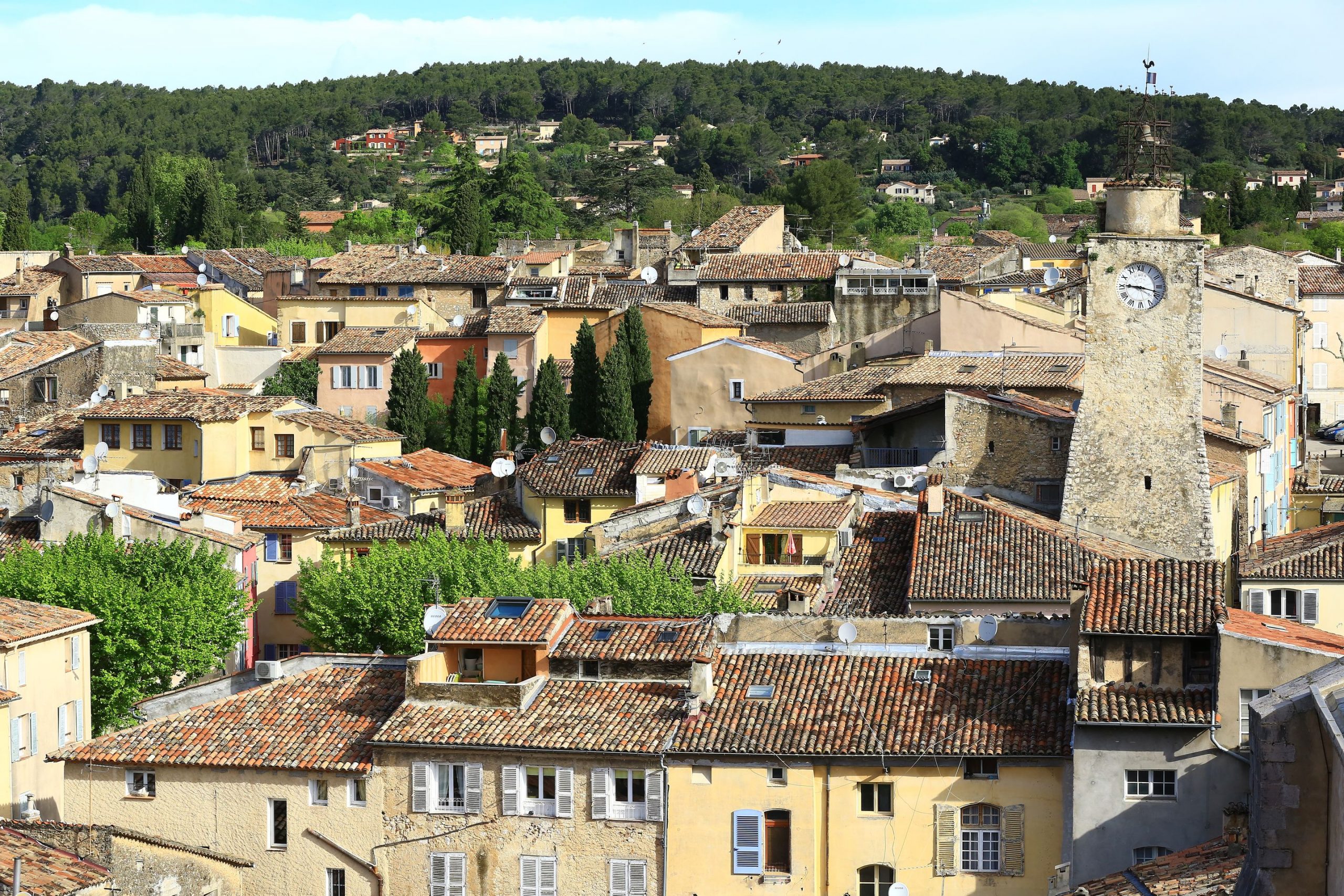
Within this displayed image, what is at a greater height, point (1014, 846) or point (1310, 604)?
point (1310, 604)

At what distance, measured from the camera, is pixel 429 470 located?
63.9 m

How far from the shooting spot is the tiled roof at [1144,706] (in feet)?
99.5

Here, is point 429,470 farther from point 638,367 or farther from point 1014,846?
point 1014,846

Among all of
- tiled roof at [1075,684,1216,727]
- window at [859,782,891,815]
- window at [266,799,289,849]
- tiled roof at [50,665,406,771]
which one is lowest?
window at [266,799,289,849]

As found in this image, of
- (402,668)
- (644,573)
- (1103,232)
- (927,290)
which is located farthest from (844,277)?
(402,668)

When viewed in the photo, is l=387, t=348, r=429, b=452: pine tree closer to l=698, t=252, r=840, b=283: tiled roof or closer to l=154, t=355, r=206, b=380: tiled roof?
l=154, t=355, r=206, b=380: tiled roof

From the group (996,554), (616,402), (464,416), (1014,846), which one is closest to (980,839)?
(1014,846)

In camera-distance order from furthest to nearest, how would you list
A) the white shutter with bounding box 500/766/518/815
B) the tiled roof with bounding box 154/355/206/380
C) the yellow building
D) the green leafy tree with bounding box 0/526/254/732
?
the tiled roof with bounding box 154/355/206/380, the green leafy tree with bounding box 0/526/254/732, the yellow building, the white shutter with bounding box 500/766/518/815

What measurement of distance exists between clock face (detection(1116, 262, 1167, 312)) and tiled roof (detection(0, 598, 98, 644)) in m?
22.7

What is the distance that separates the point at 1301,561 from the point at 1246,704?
13.5 meters

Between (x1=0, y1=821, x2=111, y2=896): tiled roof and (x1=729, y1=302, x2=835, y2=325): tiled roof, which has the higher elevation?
(x1=729, y1=302, x2=835, y2=325): tiled roof

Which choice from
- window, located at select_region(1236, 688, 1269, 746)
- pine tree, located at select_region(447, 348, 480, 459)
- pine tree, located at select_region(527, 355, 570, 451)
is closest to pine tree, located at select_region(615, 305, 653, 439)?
pine tree, located at select_region(527, 355, 570, 451)

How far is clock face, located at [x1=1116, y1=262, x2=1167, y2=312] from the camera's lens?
48000mm

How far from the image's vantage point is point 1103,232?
48312 mm
